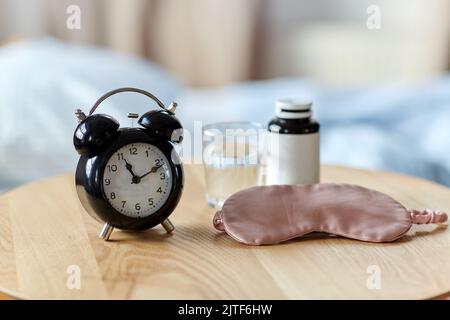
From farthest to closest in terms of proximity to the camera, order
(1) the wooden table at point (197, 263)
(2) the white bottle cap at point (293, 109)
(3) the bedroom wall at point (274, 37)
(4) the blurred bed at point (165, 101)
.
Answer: (3) the bedroom wall at point (274, 37) → (4) the blurred bed at point (165, 101) → (2) the white bottle cap at point (293, 109) → (1) the wooden table at point (197, 263)

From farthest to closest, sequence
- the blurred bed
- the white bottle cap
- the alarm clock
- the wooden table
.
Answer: the blurred bed
the white bottle cap
the alarm clock
the wooden table

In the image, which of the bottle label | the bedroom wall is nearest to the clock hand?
the bottle label

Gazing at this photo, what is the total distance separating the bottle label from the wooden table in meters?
0.12

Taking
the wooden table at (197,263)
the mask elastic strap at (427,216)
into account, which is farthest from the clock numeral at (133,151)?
the mask elastic strap at (427,216)

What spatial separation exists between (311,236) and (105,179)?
28 cm

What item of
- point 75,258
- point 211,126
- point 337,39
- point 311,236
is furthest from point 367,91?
point 75,258

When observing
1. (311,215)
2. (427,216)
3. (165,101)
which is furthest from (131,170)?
(165,101)

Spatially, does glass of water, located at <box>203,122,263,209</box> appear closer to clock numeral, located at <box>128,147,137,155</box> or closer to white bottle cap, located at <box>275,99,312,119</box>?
white bottle cap, located at <box>275,99,312,119</box>

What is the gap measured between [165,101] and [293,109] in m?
0.86

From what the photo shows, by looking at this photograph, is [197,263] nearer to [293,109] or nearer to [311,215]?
[311,215]

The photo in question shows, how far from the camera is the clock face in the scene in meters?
0.90

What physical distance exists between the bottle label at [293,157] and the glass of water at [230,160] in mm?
23

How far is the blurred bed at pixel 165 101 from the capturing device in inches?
59.3
